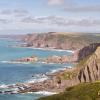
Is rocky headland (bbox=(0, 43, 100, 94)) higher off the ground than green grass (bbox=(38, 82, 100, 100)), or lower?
lower

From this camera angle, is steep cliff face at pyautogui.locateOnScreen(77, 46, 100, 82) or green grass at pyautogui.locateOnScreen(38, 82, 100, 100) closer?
green grass at pyautogui.locateOnScreen(38, 82, 100, 100)

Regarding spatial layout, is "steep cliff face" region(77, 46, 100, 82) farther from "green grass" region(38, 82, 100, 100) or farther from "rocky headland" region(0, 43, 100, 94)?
"green grass" region(38, 82, 100, 100)

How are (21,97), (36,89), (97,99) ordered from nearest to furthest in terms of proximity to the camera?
(97,99), (21,97), (36,89)

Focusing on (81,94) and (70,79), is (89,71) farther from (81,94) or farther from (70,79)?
(81,94)

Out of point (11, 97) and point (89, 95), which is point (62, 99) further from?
point (11, 97)

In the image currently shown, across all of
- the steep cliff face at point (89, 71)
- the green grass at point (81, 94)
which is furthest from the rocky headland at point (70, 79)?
the green grass at point (81, 94)

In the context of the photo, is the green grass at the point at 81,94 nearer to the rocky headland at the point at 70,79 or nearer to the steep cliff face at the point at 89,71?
the rocky headland at the point at 70,79

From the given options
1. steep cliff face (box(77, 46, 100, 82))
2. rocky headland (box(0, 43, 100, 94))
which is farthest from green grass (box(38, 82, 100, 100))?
steep cliff face (box(77, 46, 100, 82))

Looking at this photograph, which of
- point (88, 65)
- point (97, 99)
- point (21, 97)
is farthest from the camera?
point (88, 65)

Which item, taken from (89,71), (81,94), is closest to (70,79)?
(89,71)

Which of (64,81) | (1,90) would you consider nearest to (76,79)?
(64,81)

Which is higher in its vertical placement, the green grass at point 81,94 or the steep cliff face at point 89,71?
the green grass at point 81,94
